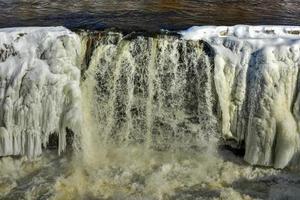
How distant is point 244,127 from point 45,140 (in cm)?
277

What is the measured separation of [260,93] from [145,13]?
9.79 ft

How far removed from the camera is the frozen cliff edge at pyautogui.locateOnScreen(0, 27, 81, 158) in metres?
7.39

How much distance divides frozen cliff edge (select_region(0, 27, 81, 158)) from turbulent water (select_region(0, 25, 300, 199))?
14 mm

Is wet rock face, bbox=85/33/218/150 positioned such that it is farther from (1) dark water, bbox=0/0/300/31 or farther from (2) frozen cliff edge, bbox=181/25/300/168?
(1) dark water, bbox=0/0/300/31

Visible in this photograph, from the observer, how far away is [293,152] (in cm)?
720

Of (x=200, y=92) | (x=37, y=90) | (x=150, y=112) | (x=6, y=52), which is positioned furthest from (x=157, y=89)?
(x=6, y=52)

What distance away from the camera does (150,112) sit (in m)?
7.66

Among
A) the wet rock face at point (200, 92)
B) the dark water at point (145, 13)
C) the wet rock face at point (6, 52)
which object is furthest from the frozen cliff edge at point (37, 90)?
the dark water at point (145, 13)

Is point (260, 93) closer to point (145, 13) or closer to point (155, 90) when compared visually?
point (155, 90)

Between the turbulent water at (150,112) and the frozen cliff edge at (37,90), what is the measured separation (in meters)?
0.01

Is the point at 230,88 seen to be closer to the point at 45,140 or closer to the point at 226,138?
the point at 226,138

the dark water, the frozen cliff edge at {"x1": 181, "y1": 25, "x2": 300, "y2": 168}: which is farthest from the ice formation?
the dark water

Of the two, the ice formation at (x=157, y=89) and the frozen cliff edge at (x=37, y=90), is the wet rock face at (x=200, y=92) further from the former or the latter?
the frozen cliff edge at (x=37, y=90)

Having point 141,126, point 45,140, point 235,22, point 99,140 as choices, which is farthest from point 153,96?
A: point 235,22
